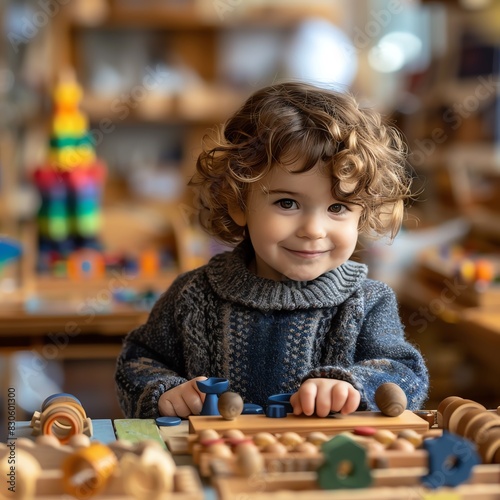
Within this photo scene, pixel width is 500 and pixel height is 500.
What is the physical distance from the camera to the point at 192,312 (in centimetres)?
129

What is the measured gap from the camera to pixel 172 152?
189 inches

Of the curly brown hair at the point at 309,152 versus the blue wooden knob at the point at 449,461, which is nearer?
the blue wooden knob at the point at 449,461

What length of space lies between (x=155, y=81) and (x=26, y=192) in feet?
2.86

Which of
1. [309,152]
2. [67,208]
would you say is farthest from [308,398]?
[67,208]

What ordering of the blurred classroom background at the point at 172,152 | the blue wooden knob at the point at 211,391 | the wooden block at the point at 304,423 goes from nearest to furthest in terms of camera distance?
the wooden block at the point at 304,423, the blue wooden knob at the point at 211,391, the blurred classroom background at the point at 172,152

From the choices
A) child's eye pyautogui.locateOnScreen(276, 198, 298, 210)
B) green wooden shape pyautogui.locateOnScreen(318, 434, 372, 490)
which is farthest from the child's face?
green wooden shape pyautogui.locateOnScreen(318, 434, 372, 490)

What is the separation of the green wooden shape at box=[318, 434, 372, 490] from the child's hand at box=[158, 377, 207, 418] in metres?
0.35

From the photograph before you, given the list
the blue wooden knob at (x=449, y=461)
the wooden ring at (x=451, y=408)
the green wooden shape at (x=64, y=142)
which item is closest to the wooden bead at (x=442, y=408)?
the wooden ring at (x=451, y=408)

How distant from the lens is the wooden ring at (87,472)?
75 centimetres

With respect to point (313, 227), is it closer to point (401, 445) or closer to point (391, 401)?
point (391, 401)

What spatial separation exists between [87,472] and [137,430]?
263 mm

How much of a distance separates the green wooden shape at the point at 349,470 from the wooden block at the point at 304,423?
7.2 inches

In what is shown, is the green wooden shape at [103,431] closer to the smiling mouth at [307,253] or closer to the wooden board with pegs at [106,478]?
the wooden board with pegs at [106,478]

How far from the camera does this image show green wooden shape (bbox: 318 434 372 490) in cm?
77
